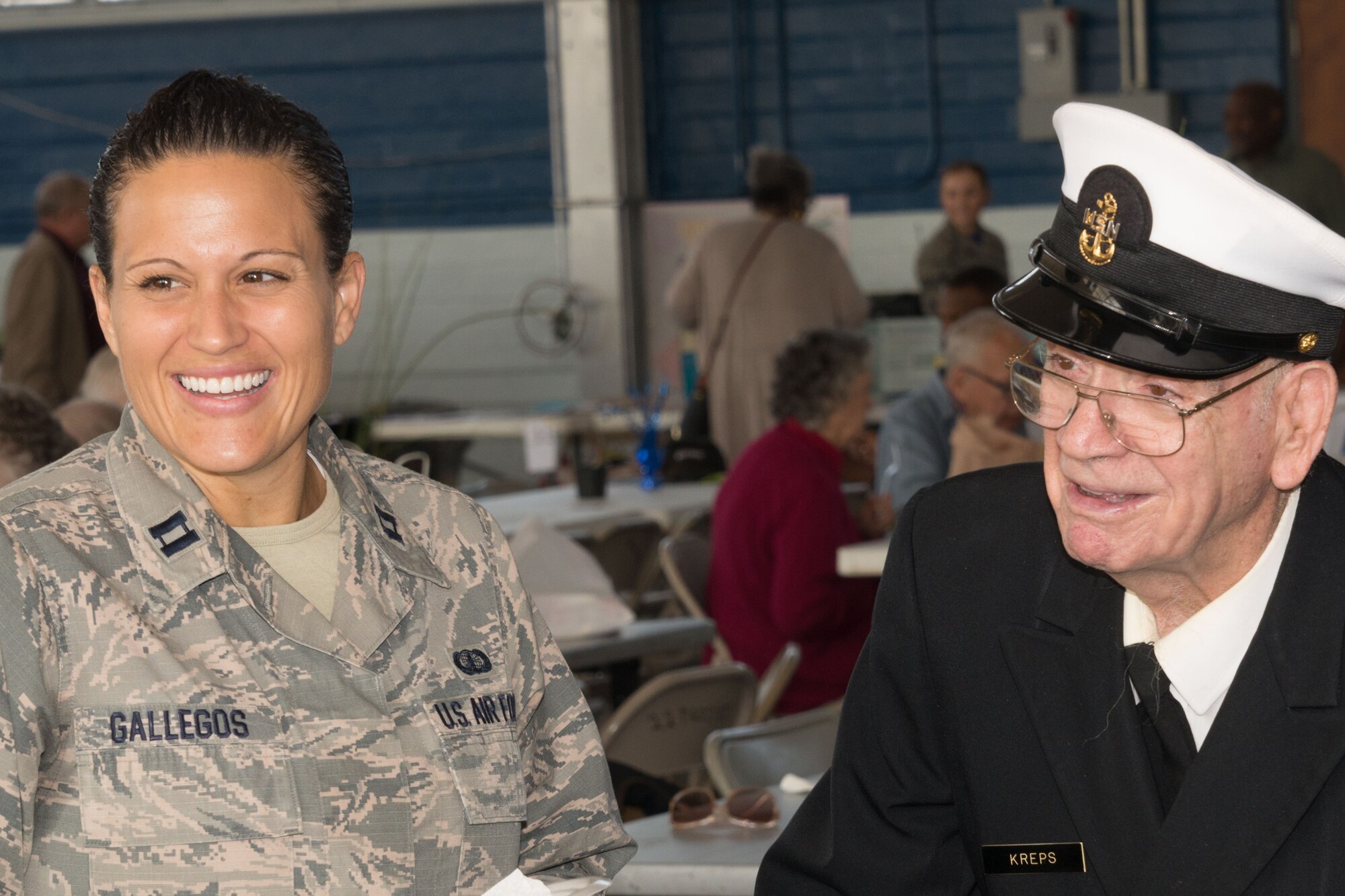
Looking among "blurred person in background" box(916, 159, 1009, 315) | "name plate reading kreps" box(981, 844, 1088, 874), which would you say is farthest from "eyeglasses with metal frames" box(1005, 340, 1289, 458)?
"blurred person in background" box(916, 159, 1009, 315)

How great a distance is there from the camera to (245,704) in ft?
4.64

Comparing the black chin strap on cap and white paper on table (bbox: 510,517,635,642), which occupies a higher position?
the black chin strap on cap

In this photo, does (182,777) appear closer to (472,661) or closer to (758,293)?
(472,661)

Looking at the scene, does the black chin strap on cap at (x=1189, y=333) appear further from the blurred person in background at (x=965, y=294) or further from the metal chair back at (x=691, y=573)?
the blurred person in background at (x=965, y=294)

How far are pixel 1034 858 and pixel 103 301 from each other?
39.4 inches

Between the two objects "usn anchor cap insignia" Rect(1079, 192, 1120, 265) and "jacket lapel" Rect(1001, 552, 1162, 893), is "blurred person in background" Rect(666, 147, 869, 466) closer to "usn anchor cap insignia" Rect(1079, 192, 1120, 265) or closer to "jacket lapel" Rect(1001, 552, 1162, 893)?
"jacket lapel" Rect(1001, 552, 1162, 893)

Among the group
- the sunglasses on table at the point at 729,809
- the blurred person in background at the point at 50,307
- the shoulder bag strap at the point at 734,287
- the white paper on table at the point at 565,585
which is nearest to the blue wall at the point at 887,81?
the shoulder bag strap at the point at 734,287

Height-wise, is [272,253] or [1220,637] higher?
[272,253]

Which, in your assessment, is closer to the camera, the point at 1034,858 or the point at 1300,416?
the point at 1300,416

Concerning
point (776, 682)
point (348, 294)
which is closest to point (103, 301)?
point (348, 294)

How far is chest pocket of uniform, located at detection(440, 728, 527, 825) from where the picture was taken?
1536 mm

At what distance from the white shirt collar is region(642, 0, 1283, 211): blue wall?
8517mm

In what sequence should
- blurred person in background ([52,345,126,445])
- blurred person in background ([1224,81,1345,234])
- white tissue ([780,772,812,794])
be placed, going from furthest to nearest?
blurred person in background ([1224,81,1345,234]), blurred person in background ([52,345,126,445]), white tissue ([780,772,812,794])

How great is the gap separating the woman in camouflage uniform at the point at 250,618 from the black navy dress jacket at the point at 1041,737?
0.27 metres
